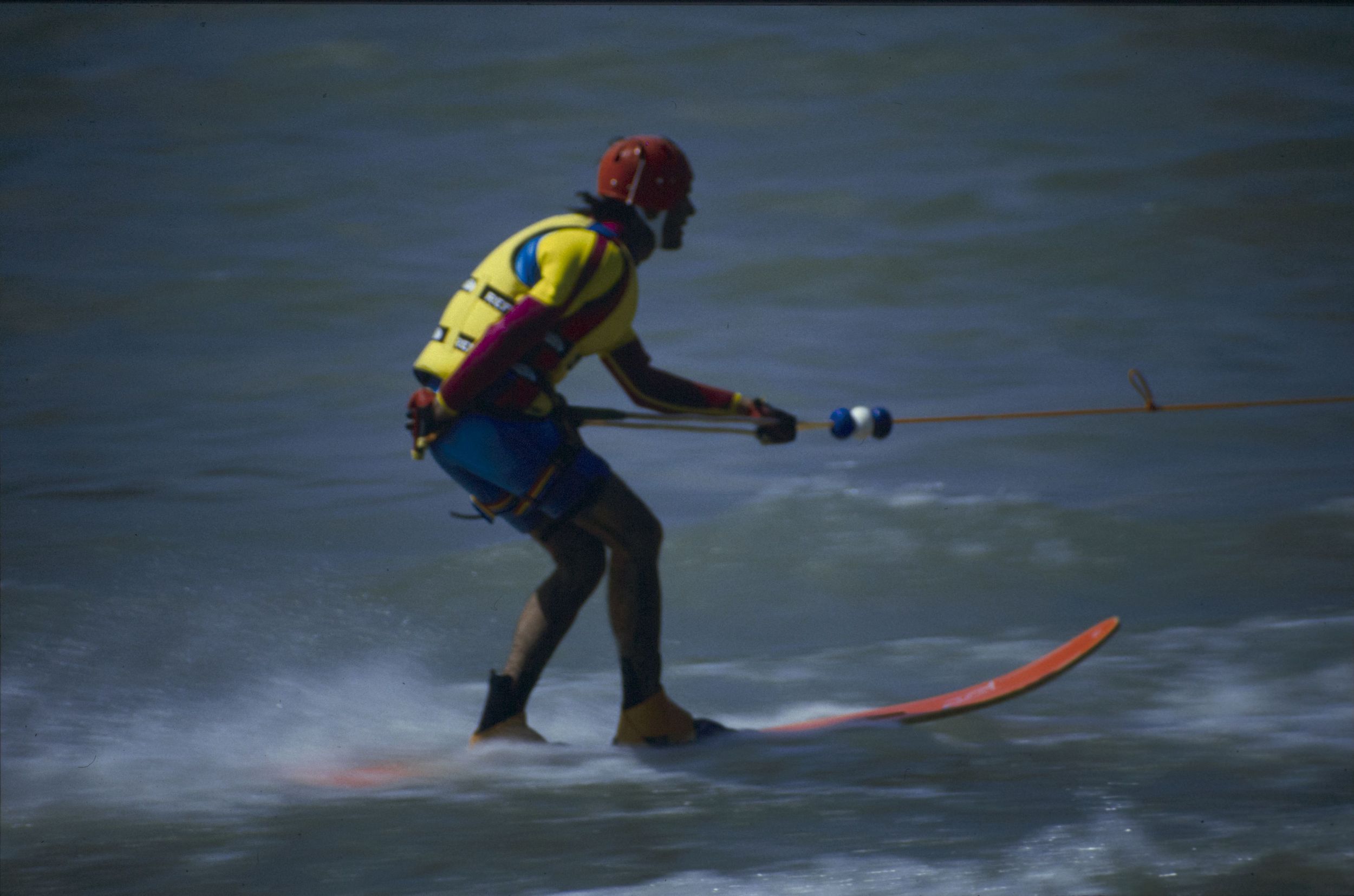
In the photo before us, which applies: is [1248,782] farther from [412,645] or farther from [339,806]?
[412,645]

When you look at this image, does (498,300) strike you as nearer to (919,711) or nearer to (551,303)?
(551,303)

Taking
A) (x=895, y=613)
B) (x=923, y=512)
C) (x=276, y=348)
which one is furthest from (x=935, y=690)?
(x=276, y=348)

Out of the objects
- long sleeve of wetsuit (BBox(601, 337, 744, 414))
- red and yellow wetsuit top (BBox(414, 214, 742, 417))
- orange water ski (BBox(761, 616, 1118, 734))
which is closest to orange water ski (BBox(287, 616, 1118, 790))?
orange water ski (BBox(761, 616, 1118, 734))

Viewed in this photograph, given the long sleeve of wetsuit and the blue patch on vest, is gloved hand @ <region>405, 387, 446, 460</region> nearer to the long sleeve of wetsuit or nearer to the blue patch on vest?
the blue patch on vest

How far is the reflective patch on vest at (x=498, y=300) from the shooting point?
4.40 m

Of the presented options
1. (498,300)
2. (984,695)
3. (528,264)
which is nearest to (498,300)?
(498,300)

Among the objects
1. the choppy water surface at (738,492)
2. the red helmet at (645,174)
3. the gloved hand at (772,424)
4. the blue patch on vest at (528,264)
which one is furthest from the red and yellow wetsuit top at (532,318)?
the choppy water surface at (738,492)

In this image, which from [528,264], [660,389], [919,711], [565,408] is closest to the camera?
[528,264]

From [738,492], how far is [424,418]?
4374 millimetres

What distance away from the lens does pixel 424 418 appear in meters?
4.39

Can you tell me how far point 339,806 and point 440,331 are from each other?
134 centimetres

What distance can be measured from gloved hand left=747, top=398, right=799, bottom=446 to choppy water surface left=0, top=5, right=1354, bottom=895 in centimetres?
94

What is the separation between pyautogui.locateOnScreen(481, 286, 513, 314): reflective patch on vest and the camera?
14.4 feet

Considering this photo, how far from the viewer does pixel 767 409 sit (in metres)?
4.84
